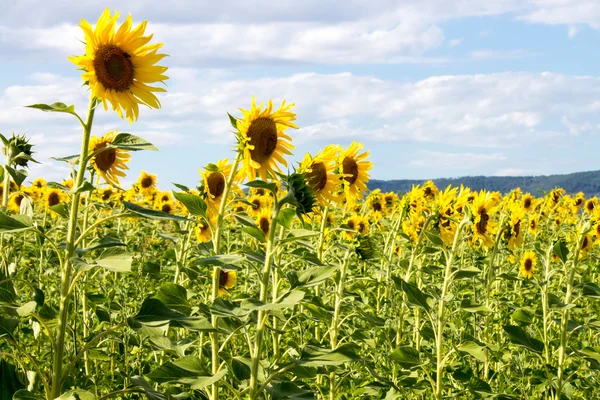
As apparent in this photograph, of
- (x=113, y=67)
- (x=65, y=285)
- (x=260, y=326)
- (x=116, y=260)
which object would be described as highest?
(x=113, y=67)

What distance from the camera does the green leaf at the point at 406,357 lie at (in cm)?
310

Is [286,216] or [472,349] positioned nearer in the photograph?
[286,216]

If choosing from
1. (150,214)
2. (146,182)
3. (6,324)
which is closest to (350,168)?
(150,214)

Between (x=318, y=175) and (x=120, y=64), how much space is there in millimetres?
1155

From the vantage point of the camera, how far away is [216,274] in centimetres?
282

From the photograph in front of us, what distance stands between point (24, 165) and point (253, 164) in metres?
1.02

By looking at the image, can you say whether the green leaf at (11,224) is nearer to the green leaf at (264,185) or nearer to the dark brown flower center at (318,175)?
the green leaf at (264,185)

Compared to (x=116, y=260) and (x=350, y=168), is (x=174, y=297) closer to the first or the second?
(x=116, y=260)

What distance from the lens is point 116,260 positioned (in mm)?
2023

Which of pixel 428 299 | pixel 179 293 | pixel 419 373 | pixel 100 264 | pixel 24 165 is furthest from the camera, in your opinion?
pixel 419 373

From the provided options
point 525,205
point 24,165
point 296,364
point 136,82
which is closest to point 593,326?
point 296,364

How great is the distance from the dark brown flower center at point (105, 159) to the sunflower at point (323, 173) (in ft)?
4.04

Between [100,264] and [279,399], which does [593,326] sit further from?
[100,264]

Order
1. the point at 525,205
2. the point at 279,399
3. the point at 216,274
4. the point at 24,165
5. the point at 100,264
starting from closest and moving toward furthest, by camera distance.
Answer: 1. the point at 100,264
2. the point at 279,399
3. the point at 216,274
4. the point at 24,165
5. the point at 525,205
